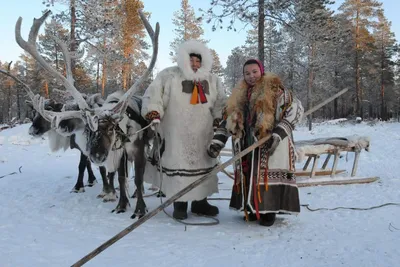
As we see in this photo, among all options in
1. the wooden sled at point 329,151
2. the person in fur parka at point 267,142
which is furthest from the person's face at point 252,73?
the wooden sled at point 329,151

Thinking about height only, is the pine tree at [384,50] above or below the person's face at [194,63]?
above

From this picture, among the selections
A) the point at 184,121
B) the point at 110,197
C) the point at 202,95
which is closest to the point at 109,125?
the point at 184,121

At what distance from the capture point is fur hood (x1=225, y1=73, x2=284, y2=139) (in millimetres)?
3388

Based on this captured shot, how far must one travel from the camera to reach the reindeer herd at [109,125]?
3.66 meters

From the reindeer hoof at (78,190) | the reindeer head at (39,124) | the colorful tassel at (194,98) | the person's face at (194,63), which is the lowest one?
the reindeer hoof at (78,190)

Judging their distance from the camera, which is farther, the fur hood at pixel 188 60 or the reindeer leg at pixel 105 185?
the reindeer leg at pixel 105 185

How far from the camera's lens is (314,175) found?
6168mm

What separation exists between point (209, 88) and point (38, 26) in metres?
2.12

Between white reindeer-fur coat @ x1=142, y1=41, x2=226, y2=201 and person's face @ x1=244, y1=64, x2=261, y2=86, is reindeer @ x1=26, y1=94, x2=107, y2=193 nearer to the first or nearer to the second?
white reindeer-fur coat @ x1=142, y1=41, x2=226, y2=201

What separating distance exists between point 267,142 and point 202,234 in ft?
3.87

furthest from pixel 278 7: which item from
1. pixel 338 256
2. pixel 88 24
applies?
pixel 338 256

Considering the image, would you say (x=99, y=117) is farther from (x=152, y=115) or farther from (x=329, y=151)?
(x=329, y=151)

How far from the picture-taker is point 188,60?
13.0 ft

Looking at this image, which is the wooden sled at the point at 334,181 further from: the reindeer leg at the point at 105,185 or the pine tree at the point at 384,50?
the pine tree at the point at 384,50
